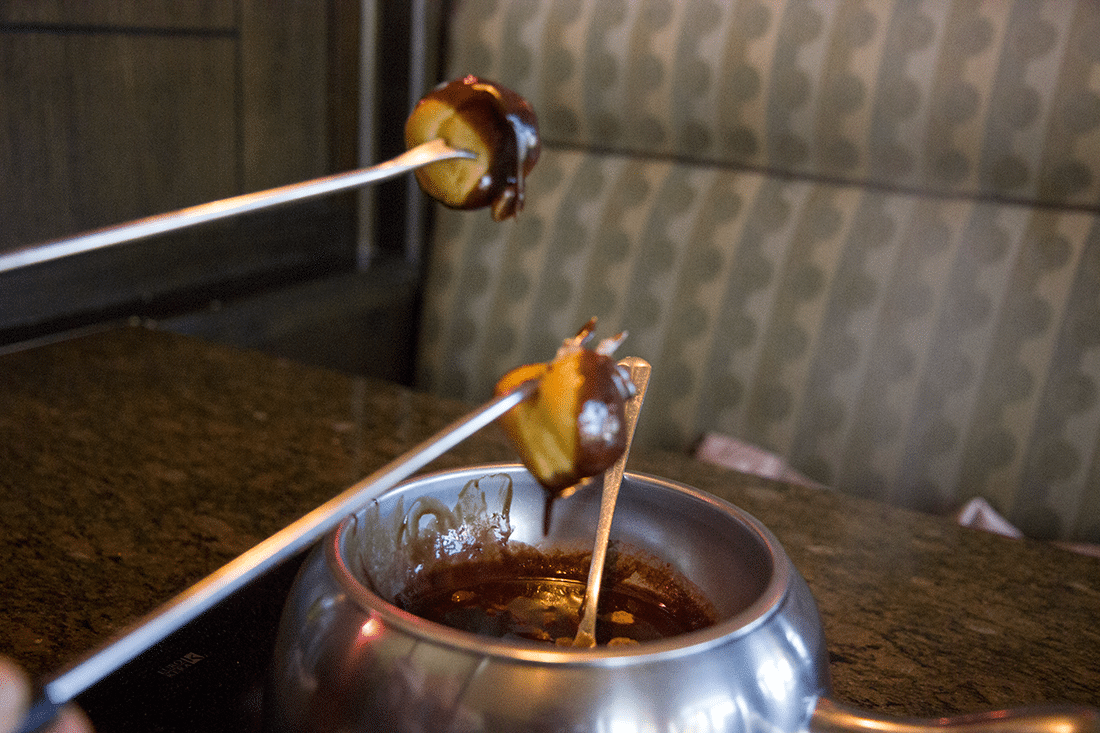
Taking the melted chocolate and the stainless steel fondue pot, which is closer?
the stainless steel fondue pot

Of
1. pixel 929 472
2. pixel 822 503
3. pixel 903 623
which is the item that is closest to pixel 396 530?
pixel 903 623

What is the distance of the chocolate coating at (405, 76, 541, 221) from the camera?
667 mm

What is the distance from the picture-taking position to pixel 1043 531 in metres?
1.64

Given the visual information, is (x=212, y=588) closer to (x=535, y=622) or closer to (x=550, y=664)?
(x=550, y=664)

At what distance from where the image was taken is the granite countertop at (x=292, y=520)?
2.23 feet

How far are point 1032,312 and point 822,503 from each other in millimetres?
870

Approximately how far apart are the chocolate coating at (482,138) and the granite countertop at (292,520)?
0.36 metres

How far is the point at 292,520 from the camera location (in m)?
0.88

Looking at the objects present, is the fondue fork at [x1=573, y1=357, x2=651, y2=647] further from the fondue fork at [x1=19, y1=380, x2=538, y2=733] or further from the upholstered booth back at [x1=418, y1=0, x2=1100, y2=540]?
the upholstered booth back at [x1=418, y1=0, x2=1100, y2=540]

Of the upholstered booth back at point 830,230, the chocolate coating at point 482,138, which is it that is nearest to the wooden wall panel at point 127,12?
the upholstered booth back at point 830,230

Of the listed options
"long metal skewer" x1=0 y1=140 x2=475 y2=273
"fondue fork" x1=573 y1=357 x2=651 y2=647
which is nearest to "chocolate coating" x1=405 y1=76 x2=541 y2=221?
"long metal skewer" x1=0 y1=140 x2=475 y2=273

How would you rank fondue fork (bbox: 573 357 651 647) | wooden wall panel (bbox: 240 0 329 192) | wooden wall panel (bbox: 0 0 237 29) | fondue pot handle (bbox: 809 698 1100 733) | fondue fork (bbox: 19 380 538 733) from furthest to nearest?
wooden wall panel (bbox: 240 0 329 192)
wooden wall panel (bbox: 0 0 237 29)
fondue fork (bbox: 573 357 651 647)
fondue pot handle (bbox: 809 698 1100 733)
fondue fork (bbox: 19 380 538 733)

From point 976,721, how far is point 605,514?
9.6 inches

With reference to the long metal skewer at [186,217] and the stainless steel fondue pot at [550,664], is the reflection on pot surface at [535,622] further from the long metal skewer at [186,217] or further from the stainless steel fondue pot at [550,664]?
the long metal skewer at [186,217]
